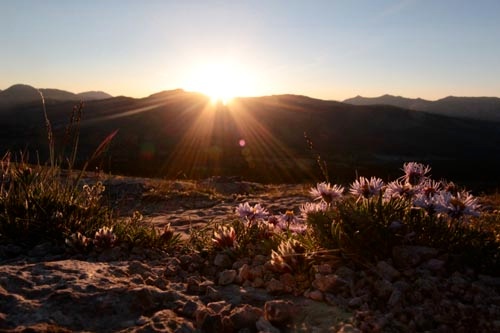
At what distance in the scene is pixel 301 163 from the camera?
2127 inches

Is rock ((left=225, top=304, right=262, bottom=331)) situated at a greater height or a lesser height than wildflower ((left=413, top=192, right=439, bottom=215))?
lesser

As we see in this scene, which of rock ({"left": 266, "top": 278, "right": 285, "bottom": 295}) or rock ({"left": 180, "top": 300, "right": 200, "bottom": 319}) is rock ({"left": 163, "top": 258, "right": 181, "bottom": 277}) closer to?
rock ({"left": 180, "top": 300, "right": 200, "bottom": 319})

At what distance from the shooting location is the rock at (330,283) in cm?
344

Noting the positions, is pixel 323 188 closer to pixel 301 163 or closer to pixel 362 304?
pixel 362 304

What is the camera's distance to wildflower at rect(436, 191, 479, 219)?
3674mm

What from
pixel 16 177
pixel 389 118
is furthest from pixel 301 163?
pixel 389 118

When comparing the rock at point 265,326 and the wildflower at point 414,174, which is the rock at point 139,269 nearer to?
the rock at point 265,326

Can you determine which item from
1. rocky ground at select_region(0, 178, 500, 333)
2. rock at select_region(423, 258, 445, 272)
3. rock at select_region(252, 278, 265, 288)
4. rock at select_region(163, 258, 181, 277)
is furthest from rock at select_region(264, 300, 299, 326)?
rock at select_region(163, 258, 181, 277)

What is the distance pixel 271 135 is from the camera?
95.8 metres

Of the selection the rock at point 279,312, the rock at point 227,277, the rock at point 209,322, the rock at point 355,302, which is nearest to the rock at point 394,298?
the rock at point 355,302

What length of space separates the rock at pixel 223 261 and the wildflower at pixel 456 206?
1.87m

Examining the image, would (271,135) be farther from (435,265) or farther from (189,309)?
(189,309)

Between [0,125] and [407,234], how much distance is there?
11068cm

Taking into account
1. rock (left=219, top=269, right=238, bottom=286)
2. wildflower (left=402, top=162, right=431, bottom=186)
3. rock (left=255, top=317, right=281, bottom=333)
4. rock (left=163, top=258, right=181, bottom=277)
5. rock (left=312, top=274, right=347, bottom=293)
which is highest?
wildflower (left=402, top=162, right=431, bottom=186)
